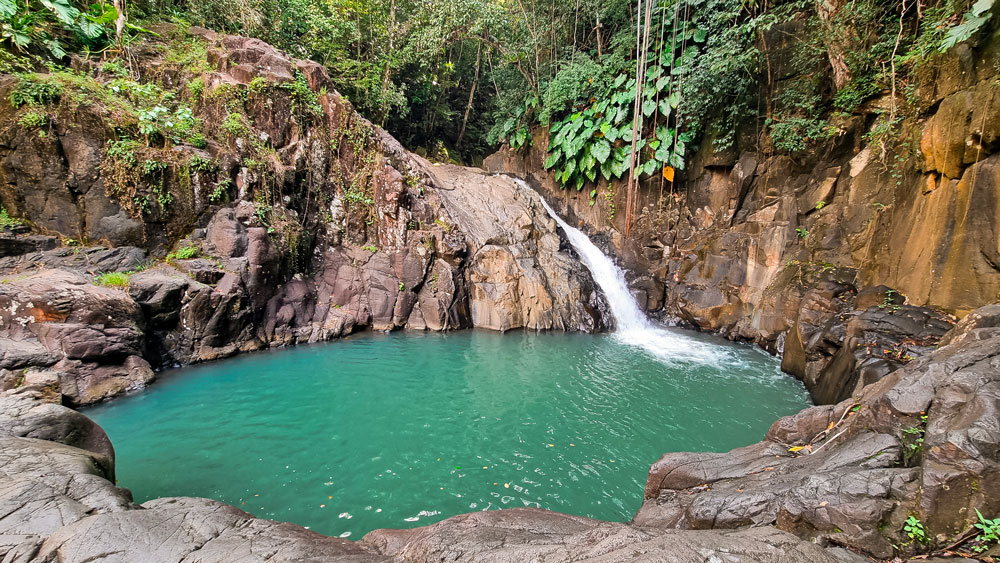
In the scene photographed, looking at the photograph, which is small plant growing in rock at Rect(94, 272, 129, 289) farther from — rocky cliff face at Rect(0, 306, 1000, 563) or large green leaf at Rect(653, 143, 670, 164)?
large green leaf at Rect(653, 143, 670, 164)

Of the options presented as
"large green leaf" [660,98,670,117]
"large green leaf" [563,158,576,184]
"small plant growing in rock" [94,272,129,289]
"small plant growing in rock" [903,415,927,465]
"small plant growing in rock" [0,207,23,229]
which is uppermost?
"large green leaf" [660,98,670,117]

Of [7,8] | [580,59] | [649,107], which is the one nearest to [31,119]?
[7,8]

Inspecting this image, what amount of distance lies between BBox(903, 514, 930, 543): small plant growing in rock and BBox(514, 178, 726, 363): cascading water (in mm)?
6878

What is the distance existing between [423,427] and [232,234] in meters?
6.96

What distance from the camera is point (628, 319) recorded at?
39.7 ft

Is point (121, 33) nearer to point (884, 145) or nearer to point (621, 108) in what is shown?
point (621, 108)

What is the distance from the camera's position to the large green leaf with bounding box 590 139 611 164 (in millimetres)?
13531

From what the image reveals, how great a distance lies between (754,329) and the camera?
10.1 metres

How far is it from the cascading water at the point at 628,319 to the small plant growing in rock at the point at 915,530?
688cm

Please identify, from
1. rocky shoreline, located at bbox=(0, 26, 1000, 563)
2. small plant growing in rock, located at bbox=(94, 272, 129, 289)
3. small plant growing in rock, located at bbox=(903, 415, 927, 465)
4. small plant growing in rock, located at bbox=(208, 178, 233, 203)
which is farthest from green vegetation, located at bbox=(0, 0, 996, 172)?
small plant growing in rock, located at bbox=(903, 415, 927, 465)

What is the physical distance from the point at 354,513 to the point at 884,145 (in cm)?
1128

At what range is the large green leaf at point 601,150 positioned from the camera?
44.4ft

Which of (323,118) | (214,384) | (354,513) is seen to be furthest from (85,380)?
(323,118)

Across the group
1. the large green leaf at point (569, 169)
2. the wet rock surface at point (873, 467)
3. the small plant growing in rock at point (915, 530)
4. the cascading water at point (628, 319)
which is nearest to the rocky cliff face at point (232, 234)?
the cascading water at point (628, 319)
